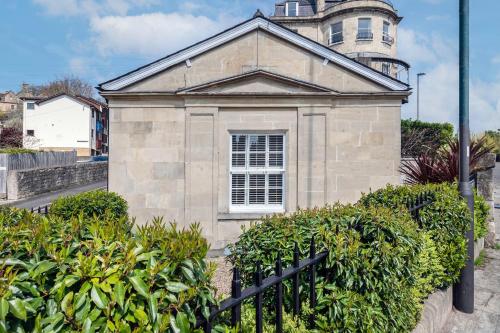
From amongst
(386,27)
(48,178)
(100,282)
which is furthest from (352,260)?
(386,27)

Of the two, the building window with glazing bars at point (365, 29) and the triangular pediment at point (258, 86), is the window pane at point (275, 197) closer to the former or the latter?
the triangular pediment at point (258, 86)

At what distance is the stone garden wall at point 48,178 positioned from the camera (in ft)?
59.1

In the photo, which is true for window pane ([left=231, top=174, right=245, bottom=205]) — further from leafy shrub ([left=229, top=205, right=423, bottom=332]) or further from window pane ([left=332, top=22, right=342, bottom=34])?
window pane ([left=332, top=22, right=342, bottom=34])

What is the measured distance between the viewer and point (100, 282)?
4.74ft

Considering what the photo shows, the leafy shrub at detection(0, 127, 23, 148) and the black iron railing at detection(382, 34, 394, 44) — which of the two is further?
the black iron railing at detection(382, 34, 394, 44)

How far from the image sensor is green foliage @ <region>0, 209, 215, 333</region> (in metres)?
1.33

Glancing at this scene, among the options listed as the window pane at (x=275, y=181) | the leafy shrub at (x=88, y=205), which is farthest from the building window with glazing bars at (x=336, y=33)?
the leafy shrub at (x=88, y=205)

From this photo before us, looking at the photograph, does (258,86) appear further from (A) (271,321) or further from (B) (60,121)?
(B) (60,121)

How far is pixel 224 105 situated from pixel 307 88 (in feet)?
6.84

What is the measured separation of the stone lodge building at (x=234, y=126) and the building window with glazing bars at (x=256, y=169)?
0.42ft

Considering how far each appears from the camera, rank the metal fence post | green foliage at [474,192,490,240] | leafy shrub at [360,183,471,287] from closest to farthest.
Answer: the metal fence post < leafy shrub at [360,183,471,287] < green foliage at [474,192,490,240]

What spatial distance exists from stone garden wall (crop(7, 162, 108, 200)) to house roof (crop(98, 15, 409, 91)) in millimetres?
12324

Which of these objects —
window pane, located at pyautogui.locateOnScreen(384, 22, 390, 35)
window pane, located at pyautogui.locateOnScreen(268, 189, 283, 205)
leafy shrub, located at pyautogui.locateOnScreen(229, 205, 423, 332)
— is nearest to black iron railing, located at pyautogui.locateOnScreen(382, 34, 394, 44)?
window pane, located at pyautogui.locateOnScreen(384, 22, 390, 35)

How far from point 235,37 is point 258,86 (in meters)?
1.36
